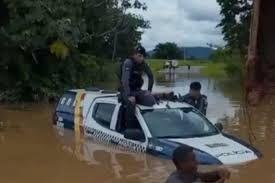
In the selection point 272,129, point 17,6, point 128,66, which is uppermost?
point 17,6

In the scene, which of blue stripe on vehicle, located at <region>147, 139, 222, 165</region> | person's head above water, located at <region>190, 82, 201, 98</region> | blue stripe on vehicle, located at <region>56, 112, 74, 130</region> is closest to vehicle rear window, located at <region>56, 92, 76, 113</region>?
blue stripe on vehicle, located at <region>56, 112, 74, 130</region>

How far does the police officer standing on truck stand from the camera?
1091cm

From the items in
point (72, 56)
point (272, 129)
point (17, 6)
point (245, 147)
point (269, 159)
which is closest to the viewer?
point (245, 147)

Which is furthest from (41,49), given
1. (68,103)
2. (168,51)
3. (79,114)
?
(168,51)

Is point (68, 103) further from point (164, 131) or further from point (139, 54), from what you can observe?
point (164, 131)

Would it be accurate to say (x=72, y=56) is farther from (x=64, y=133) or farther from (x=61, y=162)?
(x=61, y=162)

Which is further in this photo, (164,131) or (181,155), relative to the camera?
(164,131)

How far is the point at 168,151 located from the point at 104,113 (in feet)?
7.93

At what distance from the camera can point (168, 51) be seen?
92.4 m

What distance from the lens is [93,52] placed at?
4094 cm

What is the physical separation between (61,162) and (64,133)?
2.04 metres

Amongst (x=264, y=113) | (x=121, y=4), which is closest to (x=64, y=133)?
(x=264, y=113)

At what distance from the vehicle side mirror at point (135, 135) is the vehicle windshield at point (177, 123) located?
0.18m

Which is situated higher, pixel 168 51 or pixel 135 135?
pixel 168 51
